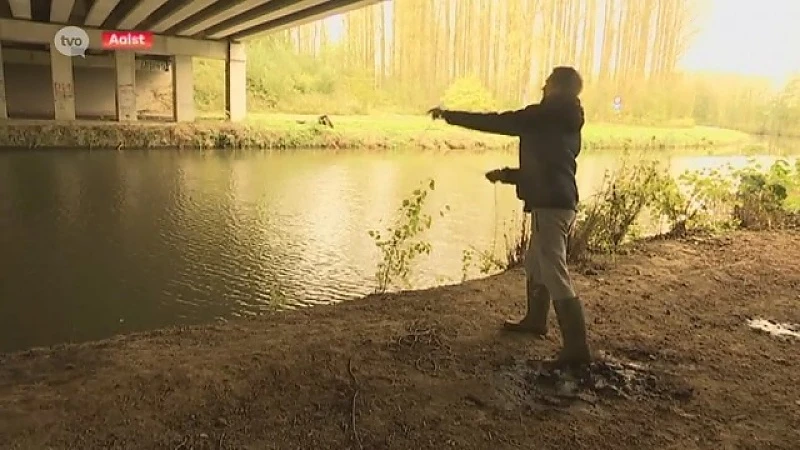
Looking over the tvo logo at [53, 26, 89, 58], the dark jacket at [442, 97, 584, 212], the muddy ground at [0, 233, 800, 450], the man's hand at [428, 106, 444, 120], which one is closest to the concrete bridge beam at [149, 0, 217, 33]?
the tvo logo at [53, 26, 89, 58]

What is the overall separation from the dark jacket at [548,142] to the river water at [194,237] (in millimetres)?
3695

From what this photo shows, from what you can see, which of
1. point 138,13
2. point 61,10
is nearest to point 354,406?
A: point 138,13

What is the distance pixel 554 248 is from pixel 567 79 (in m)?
0.95

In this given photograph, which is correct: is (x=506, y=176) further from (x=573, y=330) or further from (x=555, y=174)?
(x=573, y=330)

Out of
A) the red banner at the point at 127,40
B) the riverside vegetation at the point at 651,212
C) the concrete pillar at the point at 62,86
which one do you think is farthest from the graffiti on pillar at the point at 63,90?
the riverside vegetation at the point at 651,212

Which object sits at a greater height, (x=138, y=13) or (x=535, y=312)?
(x=138, y=13)

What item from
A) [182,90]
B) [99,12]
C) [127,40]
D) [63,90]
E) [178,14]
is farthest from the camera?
[182,90]

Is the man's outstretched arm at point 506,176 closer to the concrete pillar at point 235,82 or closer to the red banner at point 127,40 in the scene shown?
the red banner at point 127,40

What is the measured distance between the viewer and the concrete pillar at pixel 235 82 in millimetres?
28281

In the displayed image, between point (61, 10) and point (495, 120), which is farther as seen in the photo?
point (61, 10)

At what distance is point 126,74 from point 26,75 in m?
6.60

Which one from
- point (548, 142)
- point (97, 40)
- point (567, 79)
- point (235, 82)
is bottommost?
point (548, 142)

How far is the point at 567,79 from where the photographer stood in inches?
145

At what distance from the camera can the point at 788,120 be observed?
101ft
